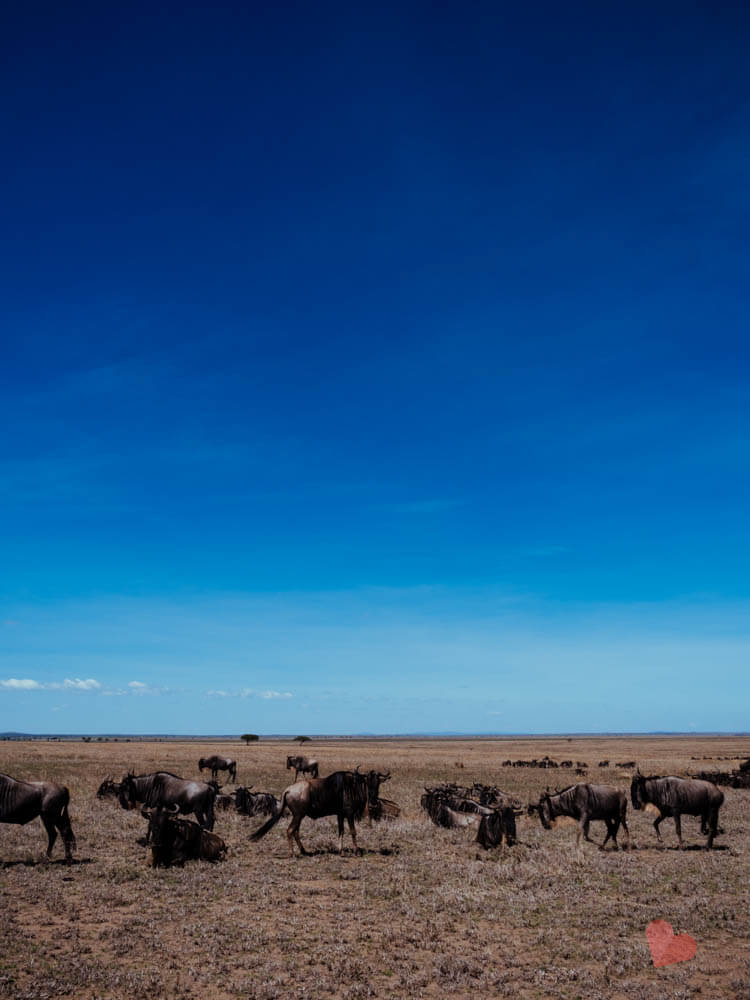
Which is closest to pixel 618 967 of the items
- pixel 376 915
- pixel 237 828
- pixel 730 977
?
pixel 730 977

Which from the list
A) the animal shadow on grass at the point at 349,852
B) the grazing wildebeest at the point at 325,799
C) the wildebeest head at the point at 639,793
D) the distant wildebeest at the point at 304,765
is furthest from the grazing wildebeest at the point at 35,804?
the distant wildebeest at the point at 304,765

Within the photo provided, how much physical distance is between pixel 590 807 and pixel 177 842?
11.1 metres

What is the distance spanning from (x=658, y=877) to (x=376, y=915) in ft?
23.4

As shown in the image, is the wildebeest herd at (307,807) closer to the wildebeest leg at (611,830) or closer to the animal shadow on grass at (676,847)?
the wildebeest leg at (611,830)

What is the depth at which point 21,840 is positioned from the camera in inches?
699

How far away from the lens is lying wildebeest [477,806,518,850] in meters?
18.5

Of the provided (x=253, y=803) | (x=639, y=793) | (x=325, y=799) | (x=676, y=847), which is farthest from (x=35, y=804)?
(x=676, y=847)

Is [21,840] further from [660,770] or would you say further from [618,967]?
[660,770]

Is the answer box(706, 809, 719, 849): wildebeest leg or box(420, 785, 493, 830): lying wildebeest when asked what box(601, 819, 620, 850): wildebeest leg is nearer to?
box(706, 809, 719, 849): wildebeest leg

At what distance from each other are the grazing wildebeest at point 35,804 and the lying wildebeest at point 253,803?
9.17 meters

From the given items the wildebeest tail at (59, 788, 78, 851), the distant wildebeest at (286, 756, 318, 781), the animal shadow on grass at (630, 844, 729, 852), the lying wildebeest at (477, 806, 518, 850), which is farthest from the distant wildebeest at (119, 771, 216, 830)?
the distant wildebeest at (286, 756, 318, 781)

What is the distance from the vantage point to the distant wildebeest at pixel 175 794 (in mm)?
18031

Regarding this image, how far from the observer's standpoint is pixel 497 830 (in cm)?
1858

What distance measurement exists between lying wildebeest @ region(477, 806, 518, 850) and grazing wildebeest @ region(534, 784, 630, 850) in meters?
1.11
